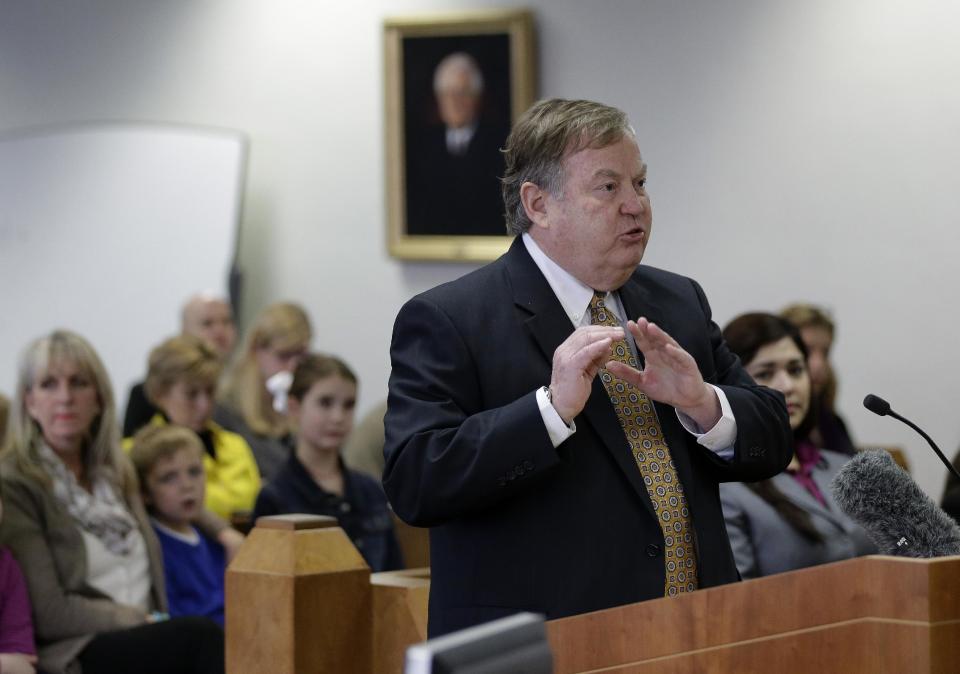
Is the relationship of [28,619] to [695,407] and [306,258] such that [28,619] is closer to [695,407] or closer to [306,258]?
[695,407]

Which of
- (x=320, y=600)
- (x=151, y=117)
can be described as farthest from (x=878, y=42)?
(x=320, y=600)

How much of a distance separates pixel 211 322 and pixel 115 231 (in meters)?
0.79

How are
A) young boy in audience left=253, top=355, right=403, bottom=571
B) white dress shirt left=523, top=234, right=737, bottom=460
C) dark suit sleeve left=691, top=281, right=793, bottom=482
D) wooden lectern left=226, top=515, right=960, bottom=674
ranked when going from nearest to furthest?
wooden lectern left=226, top=515, right=960, bottom=674 → white dress shirt left=523, top=234, right=737, bottom=460 → dark suit sleeve left=691, top=281, right=793, bottom=482 → young boy in audience left=253, top=355, right=403, bottom=571

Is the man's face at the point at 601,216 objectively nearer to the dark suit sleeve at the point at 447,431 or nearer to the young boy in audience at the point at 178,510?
the dark suit sleeve at the point at 447,431

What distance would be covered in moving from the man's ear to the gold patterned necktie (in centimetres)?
24

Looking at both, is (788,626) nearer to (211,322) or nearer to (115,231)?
(211,322)

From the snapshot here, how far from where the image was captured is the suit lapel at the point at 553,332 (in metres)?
2.12

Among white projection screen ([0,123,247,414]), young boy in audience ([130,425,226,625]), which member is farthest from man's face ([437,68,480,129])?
young boy in audience ([130,425,226,625])

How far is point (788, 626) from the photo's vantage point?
1.81m

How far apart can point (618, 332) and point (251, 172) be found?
487 centimetres

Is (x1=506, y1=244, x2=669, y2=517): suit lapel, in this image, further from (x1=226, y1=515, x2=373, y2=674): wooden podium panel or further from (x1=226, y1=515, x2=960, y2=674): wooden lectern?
(x1=226, y1=515, x2=373, y2=674): wooden podium panel

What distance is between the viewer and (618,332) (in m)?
2.02

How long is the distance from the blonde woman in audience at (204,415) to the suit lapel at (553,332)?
2881 mm

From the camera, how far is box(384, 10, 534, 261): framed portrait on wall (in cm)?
604
